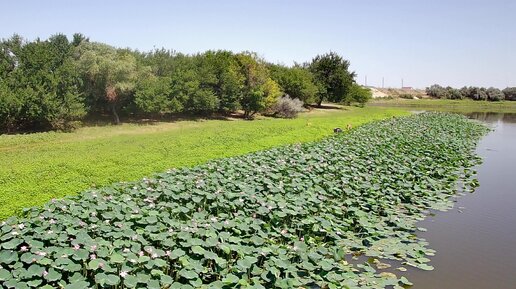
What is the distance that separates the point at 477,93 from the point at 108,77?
91698mm

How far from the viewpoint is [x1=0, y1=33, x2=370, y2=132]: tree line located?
24.3m

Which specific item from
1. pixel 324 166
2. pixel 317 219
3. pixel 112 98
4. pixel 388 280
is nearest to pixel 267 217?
pixel 317 219

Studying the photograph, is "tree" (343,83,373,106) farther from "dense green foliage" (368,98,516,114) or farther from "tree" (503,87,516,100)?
"tree" (503,87,516,100)

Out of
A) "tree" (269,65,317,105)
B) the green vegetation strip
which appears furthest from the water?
"tree" (269,65,317,105)

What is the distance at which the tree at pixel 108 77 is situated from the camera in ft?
91.2

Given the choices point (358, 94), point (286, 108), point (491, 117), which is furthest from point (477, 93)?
point (286, 108)

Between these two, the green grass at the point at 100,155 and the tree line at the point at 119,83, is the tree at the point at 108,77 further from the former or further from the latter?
the green grass at the point at 100,155

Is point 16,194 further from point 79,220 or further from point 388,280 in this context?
point 388,280

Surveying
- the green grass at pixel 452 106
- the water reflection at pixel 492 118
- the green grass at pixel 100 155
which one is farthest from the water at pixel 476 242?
the green grass at pixel 452 106

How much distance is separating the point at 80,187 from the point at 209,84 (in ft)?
82.6

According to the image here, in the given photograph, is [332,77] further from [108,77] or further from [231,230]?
[231,230]

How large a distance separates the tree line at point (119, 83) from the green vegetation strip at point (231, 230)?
1671 cm

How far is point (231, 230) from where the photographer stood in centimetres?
779

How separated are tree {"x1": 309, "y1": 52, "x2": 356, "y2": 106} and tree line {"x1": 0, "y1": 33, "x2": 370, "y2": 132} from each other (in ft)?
34.0
